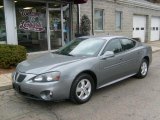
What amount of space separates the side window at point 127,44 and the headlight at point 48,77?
102 inches

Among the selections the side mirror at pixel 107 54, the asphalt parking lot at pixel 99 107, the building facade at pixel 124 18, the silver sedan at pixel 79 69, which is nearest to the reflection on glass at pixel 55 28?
the building facade at pixel 124 18

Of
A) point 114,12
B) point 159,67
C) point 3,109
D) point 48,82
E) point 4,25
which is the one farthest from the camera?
point 114,12

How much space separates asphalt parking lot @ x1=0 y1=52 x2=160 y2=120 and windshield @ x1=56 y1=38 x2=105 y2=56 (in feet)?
3.36

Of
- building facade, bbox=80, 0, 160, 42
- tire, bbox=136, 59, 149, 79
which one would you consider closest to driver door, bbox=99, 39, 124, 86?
tire, bbox=136, 59, 149, 79

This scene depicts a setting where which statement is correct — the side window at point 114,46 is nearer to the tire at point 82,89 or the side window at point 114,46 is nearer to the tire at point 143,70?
the tire at point 82,89

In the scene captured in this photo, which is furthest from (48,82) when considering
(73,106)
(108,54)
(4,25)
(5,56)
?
(4,25)

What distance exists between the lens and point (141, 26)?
2094 cm

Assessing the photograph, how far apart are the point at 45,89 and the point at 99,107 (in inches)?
46.1

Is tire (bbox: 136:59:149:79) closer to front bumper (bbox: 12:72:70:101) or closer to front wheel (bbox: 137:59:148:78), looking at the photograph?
front wheel (bbox: 137:59:148:78)

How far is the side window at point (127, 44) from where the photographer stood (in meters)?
6.80

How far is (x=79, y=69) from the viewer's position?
5.15m

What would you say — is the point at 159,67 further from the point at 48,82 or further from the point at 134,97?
the point at 48,82

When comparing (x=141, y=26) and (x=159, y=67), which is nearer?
(x=159, y=67)

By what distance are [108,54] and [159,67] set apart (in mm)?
4145
